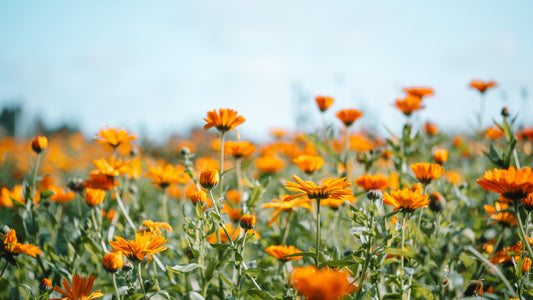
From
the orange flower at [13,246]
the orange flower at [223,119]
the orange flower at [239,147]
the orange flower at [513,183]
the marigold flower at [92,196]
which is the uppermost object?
the orange flower at [223,119]

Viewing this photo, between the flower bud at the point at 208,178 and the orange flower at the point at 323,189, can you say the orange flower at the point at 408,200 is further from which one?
the flower bud at the point at 208,178

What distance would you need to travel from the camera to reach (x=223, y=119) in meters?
1.63

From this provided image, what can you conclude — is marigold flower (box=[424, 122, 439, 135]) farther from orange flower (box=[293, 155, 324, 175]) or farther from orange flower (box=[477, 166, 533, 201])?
orange flower (box=[477, 166, 533, 201])

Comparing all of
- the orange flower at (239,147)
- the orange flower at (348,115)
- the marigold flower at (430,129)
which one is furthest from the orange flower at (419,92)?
the orange flower at (239,147)

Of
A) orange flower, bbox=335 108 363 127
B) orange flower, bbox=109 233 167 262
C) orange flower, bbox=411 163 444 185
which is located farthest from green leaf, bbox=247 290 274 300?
orange flower, bbox=335 108 363 127

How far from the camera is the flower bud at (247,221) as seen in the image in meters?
1.35

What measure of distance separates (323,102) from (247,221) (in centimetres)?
150

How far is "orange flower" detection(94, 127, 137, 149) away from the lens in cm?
198

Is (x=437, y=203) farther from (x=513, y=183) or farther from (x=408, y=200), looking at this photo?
(x=513, y=183)

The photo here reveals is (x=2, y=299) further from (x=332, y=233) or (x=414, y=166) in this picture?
(x=414, y=166)

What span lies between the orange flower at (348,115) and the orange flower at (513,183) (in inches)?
47.5

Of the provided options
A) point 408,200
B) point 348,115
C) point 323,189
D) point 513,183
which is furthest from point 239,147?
point 513,183

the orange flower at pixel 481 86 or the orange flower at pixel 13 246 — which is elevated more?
the orange flower at pixel 481 86

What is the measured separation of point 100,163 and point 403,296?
5.33 ft
